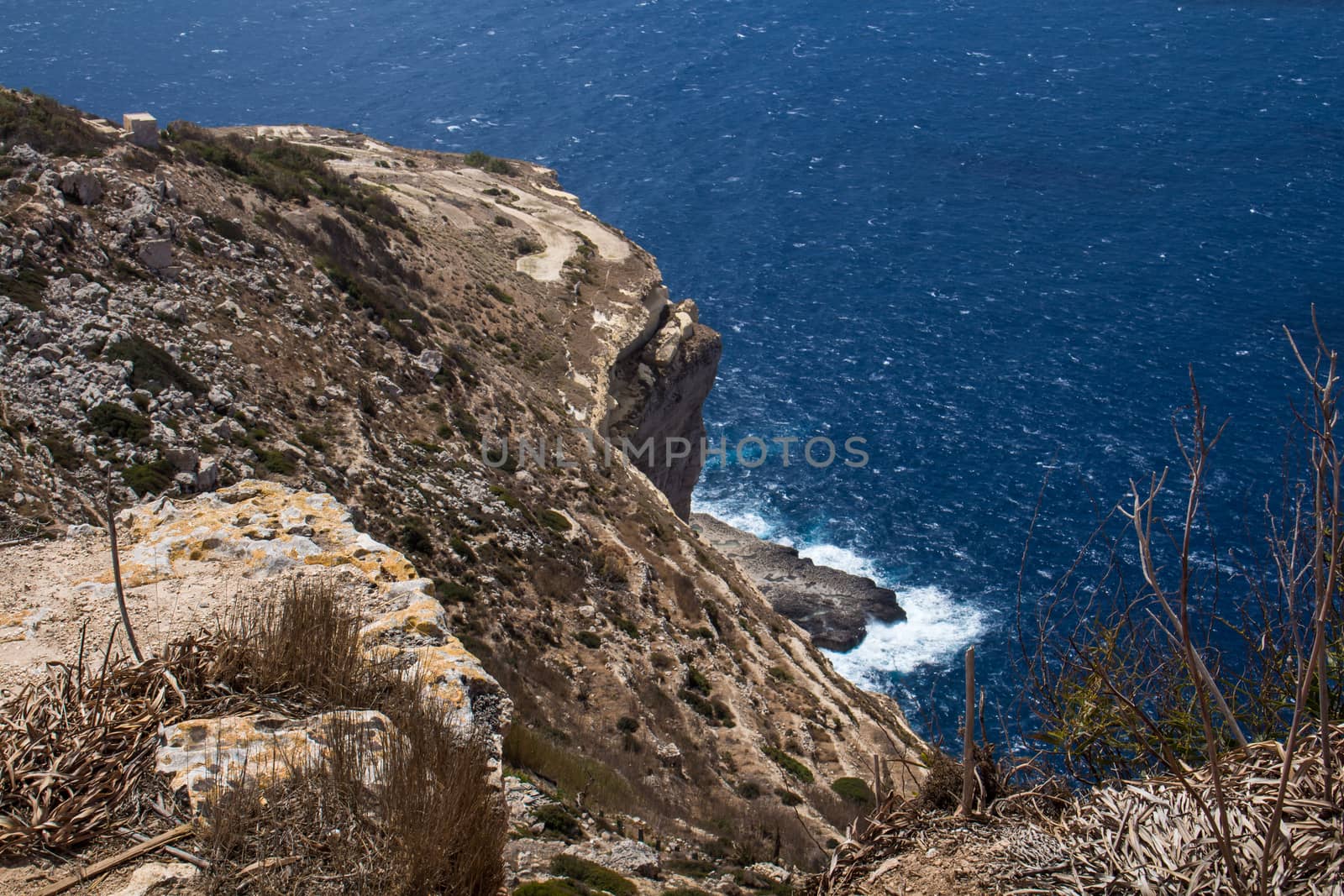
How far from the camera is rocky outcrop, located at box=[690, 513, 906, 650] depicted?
66.8 meters

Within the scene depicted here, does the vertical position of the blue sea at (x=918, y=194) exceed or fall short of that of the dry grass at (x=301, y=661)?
it falls short

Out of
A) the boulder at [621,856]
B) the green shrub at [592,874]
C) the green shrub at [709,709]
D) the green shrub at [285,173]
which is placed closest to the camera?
the green shrub at [592,874]

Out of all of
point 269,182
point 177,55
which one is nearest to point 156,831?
point 269,182

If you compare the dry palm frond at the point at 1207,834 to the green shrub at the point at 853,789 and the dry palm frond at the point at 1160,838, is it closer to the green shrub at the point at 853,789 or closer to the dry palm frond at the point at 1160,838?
the dry palm frond at the point at 1160,838

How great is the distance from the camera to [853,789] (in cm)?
3362

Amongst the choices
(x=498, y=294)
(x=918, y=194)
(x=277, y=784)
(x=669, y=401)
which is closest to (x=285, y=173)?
(x=498, y=294)

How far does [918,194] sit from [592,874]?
342ft

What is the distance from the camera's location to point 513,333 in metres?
58.2

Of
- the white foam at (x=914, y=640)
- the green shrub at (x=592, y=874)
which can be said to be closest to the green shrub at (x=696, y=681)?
the green shrub at (x=592, y=874)

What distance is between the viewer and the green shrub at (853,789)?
108 feet

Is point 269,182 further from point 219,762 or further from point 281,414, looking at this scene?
point 219,762

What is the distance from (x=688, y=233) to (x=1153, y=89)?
6149cm

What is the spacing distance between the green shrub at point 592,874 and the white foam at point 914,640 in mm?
48055

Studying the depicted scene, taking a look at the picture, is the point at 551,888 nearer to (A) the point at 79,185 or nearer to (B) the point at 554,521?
(B) the point at 554,521
